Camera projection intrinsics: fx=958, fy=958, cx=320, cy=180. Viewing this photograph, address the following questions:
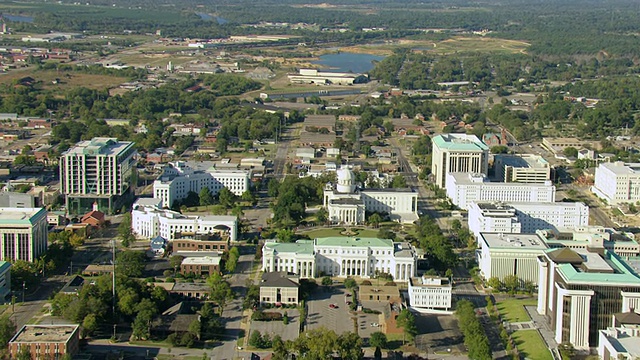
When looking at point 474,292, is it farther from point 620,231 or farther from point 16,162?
point 16,162

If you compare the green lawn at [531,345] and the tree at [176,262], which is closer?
the green lawn at [531,345]

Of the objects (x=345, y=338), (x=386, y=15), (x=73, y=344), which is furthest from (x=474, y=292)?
(x=386, y=15)

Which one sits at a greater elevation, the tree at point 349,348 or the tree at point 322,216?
the tree at point 322,216

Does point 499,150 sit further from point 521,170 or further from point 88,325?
point 88,325

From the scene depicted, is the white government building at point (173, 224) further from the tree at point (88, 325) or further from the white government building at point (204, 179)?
the tree at point (88, 325)

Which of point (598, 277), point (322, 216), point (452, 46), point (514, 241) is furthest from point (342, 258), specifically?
point (452, 46)

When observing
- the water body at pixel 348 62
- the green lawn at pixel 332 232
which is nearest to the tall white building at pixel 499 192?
the green lawn at pixel 332 232
